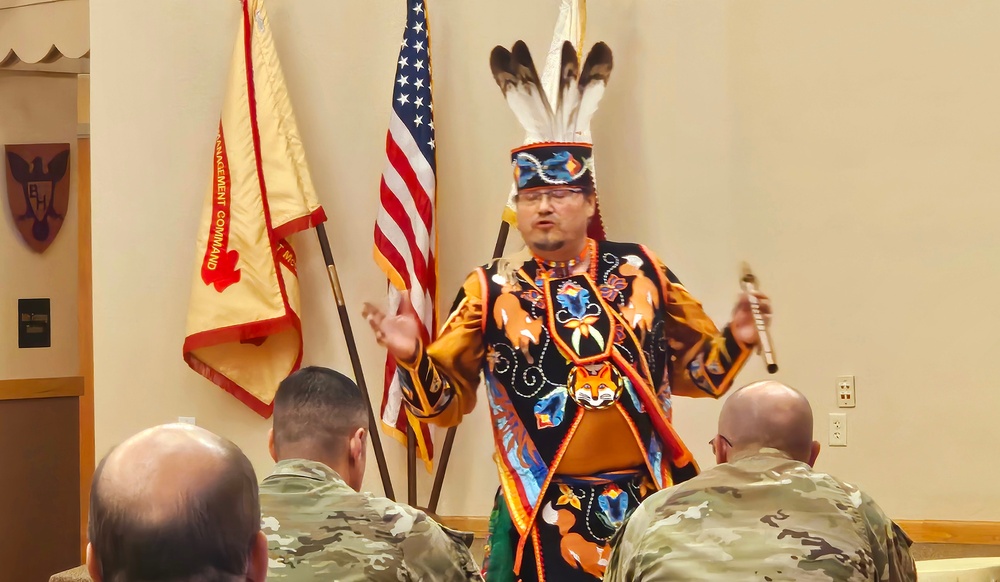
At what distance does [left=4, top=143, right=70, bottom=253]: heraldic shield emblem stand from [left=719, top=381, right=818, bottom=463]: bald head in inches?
189

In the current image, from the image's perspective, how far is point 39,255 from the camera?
5.83 m

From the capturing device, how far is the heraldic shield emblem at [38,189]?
18.8ft

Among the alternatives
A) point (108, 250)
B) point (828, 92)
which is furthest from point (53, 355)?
point (828, 92)

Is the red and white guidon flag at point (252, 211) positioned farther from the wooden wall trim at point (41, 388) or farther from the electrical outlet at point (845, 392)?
the wooden wall trim at point (41, 388)

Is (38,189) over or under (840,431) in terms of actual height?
over

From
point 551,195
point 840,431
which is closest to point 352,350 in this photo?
point 551,195

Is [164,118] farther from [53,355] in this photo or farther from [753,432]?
[753,432]

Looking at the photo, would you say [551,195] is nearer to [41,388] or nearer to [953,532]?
[953,532]

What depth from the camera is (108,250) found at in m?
4.19

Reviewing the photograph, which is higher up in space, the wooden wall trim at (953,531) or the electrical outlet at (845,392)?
the electrical outlet at (845,392)

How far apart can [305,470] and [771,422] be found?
2.63 ft

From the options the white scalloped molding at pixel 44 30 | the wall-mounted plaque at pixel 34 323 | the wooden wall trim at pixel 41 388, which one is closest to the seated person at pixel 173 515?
the white scalloped molding at pixel 44 30

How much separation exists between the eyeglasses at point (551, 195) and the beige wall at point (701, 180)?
1168mm

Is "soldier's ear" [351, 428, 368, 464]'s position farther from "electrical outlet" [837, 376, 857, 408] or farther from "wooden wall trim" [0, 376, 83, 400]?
"wooden wall trim" [0, 376, 83, 400]
